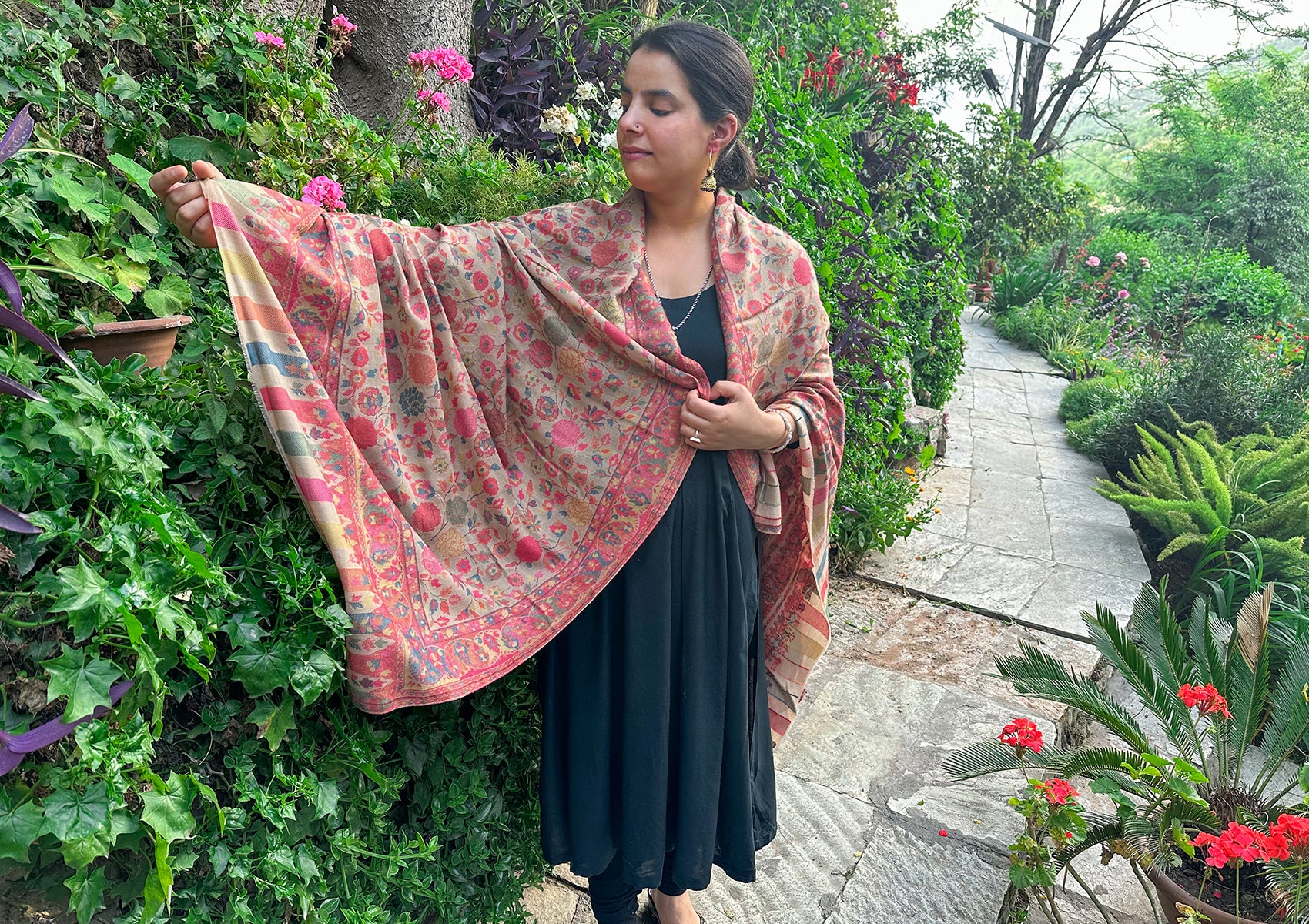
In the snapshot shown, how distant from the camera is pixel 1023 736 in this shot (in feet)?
8.25

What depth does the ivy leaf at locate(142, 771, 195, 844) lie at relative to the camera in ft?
4.12

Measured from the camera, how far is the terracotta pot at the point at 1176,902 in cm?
235

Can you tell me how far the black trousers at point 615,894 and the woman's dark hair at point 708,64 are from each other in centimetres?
169

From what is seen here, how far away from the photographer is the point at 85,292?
70.3 inches

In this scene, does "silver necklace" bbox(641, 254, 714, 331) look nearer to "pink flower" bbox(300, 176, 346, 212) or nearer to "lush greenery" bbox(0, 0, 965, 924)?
"pink flower" bbox(300, 176, 346, 212)

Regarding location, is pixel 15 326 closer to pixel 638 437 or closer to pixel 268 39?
pixel 638 437

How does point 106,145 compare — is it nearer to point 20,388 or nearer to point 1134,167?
point 20,388

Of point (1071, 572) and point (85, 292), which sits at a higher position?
point (85, 292)

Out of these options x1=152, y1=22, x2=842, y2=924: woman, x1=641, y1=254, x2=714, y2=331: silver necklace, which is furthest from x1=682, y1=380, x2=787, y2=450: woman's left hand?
x1=641, y1=254, x2=714, y2=331: silver necklace

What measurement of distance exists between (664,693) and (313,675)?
0.78 meters

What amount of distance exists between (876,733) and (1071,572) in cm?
202

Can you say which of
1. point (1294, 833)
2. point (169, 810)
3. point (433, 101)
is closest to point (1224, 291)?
point (1294, 833)

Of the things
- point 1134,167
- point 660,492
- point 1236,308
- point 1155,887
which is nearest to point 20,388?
point 660,492

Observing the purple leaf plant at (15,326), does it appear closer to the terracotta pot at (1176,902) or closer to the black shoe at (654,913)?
the black shoe at (654,913)
